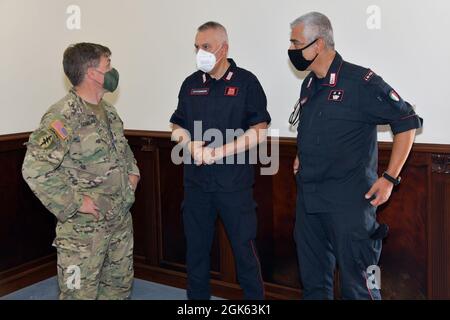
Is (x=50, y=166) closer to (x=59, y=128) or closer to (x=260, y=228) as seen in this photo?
(x=59, y=128)

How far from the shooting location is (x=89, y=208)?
231cm

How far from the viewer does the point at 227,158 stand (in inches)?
106

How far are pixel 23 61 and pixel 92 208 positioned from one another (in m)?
1.91

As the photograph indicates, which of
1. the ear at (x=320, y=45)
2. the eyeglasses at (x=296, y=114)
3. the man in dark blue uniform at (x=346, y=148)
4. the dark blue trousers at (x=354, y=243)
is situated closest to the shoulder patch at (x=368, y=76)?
the man in dark blue uniform at (x=346, y=148)

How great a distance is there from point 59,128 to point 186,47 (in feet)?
4.45

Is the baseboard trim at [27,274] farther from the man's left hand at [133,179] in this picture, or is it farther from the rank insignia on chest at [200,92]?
the rank insignia on chest at [200,92]

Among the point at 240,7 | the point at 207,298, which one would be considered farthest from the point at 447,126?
the point at 207,298

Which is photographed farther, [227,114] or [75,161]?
[227,114]

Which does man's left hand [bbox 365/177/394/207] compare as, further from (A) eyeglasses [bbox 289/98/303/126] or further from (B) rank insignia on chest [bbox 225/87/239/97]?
(B) rank insignia on chest [bbox 225/87/239/97]

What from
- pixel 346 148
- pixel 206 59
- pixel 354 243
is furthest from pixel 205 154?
pixel 354 243

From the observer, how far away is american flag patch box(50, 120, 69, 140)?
2221 millimetres

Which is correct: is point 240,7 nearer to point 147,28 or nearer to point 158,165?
point 147,28

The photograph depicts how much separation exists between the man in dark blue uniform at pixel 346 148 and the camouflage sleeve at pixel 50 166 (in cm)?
107

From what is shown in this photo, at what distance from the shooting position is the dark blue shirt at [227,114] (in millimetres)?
2678
